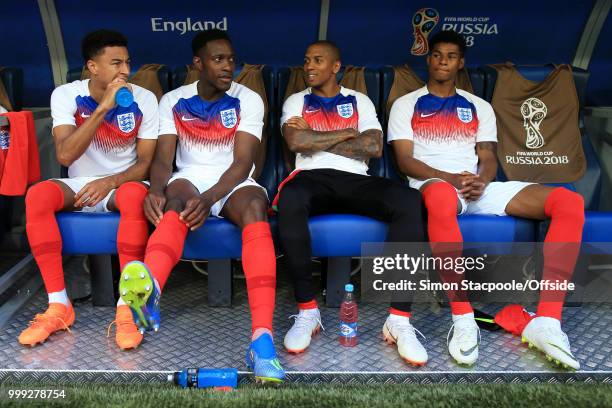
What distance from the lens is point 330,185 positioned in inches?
104

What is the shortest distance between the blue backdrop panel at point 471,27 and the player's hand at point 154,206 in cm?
179

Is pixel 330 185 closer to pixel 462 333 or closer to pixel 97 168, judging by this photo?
pixel 462 333

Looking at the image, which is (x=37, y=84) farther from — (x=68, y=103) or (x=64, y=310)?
(x=64, y=310)

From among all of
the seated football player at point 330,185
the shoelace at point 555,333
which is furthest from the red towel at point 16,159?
the shoelace at point 555,333

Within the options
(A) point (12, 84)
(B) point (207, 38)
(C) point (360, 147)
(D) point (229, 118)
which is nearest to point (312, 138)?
(C) point (360, 147)

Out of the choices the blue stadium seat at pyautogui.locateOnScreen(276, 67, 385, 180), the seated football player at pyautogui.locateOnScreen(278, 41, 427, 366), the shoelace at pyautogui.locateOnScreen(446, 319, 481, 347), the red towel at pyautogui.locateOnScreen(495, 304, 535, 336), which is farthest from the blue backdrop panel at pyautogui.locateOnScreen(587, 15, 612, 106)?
the shoelace at pyautogui.locateOnScreen(446, 319, 481, 347)

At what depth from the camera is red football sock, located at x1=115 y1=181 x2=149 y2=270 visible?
246cm

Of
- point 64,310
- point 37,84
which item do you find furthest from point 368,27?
point 64,310

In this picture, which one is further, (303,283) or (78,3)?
(78,3)

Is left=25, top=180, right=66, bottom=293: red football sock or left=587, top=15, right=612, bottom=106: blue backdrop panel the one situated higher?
left=587, top=15, right=612, bottom=106: blue backdrop panel

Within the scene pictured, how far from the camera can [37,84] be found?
12.3 ft

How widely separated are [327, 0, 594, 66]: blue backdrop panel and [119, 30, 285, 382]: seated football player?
111 centimetres

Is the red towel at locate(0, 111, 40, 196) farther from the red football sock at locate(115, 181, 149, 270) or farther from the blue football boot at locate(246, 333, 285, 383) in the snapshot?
the blue football boot at locate(246, 333, 285, 383)

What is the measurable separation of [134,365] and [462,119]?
199 cm
